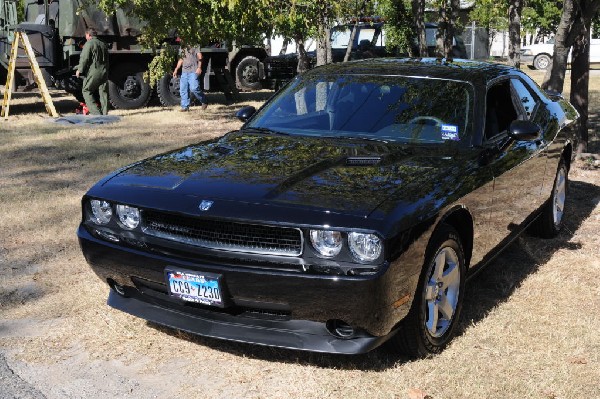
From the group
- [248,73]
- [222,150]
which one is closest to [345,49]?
[248,73]

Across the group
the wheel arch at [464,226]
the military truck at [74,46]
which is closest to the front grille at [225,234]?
the wheel arch at [464,226]

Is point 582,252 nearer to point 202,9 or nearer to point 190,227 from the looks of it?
point 190,227

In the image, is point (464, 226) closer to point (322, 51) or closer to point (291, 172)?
point (291, 172)

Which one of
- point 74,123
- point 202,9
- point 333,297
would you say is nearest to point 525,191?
point 333,297

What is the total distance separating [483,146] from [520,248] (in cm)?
182

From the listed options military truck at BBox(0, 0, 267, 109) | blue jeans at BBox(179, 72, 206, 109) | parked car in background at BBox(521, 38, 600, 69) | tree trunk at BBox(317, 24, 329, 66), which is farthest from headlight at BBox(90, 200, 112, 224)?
parked car in background at BBox(521, 38, 600, 69)

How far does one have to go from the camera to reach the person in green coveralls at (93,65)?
15180mm

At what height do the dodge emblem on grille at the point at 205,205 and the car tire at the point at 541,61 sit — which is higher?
the dodge emblem on grille at the point at 205,205

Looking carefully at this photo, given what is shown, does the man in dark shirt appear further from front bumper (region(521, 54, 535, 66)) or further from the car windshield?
front bumper (region(521, 54, 535, 66))

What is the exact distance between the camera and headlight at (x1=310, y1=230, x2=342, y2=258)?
3.67 meters

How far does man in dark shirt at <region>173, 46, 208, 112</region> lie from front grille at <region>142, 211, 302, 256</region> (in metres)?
12.7

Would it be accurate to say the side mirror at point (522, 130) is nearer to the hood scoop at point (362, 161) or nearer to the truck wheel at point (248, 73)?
the hood scoop at point (362, 161)

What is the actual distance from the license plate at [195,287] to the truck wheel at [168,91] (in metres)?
14.5

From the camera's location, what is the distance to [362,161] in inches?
174
